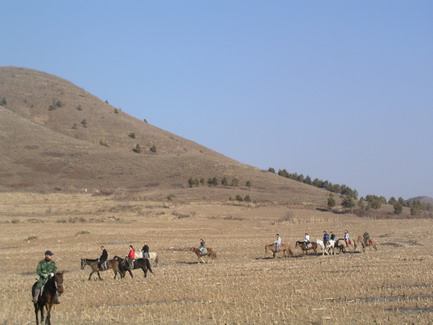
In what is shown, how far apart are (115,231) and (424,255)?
1062 inches

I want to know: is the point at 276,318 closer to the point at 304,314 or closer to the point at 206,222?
the point at 304,314

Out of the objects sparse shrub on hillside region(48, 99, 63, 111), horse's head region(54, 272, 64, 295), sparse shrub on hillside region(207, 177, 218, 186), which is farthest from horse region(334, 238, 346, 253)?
sparse shrub on hillside region(48, 99, 63, 111)

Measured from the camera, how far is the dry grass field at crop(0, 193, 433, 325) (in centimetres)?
1507

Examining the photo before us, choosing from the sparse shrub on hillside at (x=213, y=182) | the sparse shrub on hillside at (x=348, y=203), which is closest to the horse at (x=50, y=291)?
the sparse shrub on hillside at (x=348, y=203)

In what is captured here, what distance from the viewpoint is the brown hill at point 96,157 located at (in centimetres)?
8544

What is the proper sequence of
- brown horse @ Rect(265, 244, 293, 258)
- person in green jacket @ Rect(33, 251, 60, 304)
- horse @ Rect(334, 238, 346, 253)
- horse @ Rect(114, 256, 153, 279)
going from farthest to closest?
1. horse @ Rect(334, 238, 346, 253)
2. brown horse @ Rect(265, 244, 293, 258)
3. horse @ Rect(114, 256, 153, 279)
4. person in green jacket @ Rect(33, 251, 60, 304)

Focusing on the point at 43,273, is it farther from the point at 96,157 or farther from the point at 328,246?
the point at 96,157

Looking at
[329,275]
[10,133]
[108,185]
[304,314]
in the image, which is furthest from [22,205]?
[304,314]

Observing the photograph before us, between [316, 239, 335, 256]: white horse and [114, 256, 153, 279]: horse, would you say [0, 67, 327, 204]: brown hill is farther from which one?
[114, 256, 153, 279]: horse

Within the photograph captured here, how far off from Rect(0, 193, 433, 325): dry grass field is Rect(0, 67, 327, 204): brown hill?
87.8 feet

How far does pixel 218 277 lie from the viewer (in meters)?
23.3

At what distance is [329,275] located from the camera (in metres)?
23.0

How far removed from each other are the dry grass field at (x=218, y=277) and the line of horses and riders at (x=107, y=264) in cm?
57

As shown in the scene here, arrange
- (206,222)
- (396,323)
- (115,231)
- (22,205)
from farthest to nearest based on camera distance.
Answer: (22,205)
(206,222)
(115,231)
(396,323)
